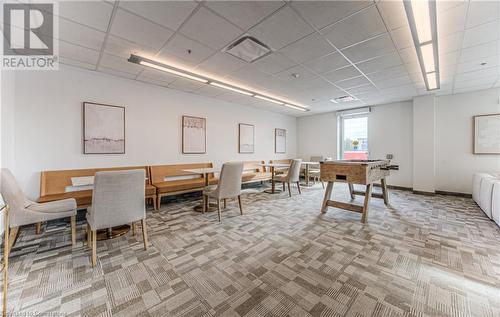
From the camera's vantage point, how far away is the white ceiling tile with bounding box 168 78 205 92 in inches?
161

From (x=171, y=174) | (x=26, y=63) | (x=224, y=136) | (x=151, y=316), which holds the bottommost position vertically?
(x=151, y=316)

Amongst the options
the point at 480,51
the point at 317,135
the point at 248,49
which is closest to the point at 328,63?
the point at 248,49

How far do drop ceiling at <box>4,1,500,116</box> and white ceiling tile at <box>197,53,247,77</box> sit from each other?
2 cm

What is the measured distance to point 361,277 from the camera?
1768 mm

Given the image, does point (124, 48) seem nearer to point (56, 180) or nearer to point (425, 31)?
point (56, 180)

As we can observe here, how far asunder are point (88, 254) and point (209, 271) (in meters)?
1.44

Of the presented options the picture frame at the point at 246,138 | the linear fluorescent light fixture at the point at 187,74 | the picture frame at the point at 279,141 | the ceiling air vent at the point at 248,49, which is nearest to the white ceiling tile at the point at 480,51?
the ceiling air vent at the point at 248,49

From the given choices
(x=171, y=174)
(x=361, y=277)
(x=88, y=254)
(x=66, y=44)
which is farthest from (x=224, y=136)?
(x=361, y=277)

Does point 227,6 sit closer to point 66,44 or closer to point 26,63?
point 66,44

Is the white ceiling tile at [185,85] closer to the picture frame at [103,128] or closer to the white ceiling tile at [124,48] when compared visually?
the white ceiling tile at [124,48]

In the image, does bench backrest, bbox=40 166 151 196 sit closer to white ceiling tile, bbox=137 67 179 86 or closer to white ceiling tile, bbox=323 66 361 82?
white ceiling tile, bbox=137 67 179 86

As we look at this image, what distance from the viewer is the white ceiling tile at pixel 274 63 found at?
305 centimetres

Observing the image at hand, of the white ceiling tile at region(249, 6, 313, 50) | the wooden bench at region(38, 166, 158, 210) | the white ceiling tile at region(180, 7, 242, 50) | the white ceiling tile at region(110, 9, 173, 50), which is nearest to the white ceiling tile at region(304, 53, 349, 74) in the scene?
the white ceiling tile at region(249, 6, 313, 50)

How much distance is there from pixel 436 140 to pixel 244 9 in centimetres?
602
